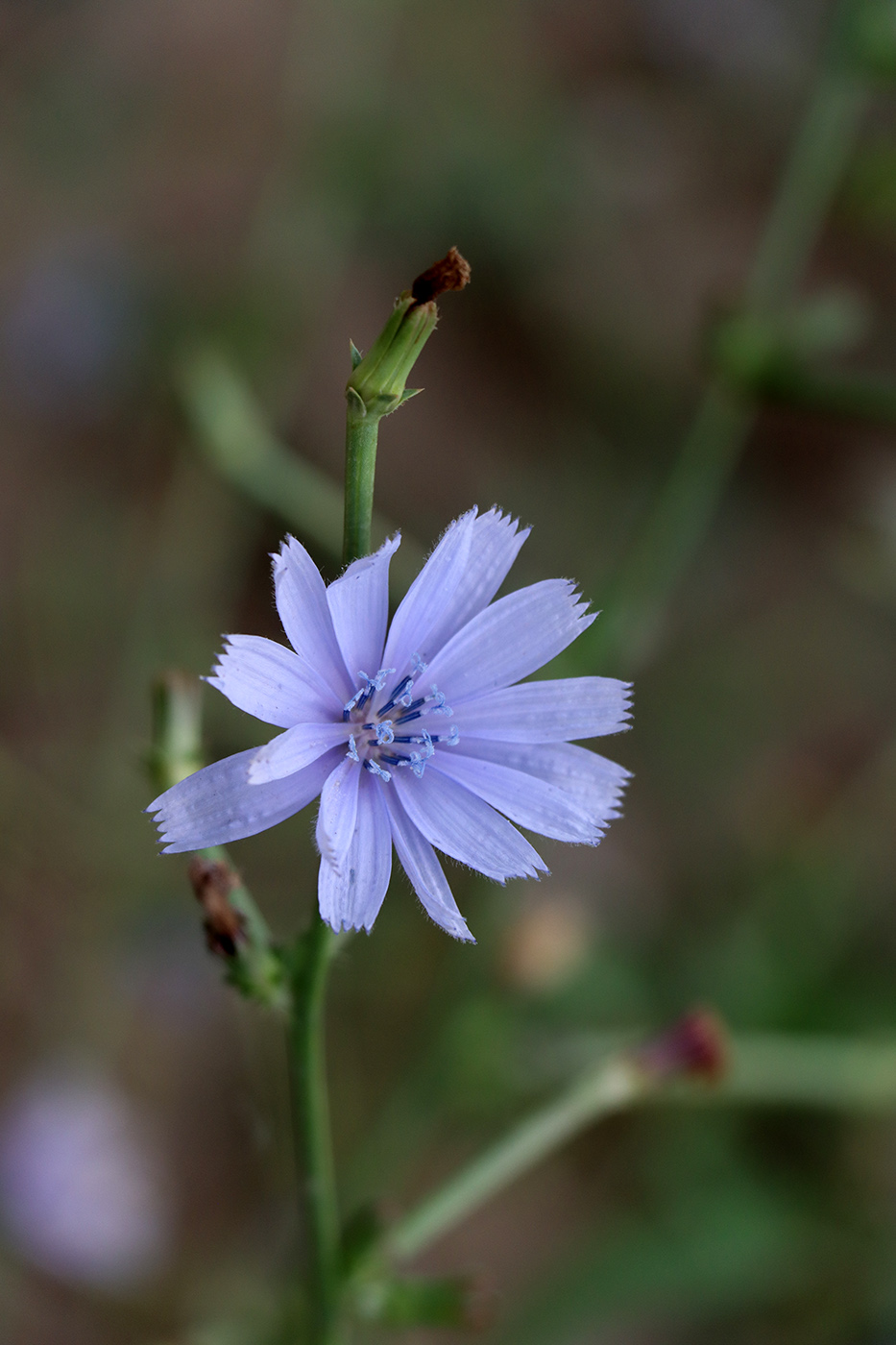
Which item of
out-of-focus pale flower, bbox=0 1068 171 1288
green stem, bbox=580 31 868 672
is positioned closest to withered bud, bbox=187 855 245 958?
green stem, bbox=580 31 868 672

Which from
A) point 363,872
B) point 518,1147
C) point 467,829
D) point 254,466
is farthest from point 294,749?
point 254,466

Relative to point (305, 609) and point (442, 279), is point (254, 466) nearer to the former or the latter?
point (305, 609)

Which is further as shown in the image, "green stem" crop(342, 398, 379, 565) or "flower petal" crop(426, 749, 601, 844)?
"flower petal" crop(426, 749, 601, 844)

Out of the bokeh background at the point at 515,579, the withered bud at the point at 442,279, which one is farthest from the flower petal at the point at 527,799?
the bokeh background at the point at 515,579

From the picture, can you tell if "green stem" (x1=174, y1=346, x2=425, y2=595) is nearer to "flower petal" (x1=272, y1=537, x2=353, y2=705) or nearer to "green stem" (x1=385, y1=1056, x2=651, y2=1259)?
"green stem" (x1=385, y1=1056, x2=651, y2=1259)

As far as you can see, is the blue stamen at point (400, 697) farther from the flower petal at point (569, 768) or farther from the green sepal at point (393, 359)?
the green sepal at point (393, 359)

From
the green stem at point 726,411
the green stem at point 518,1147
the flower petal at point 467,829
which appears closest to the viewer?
the flower petal at point 467,829
